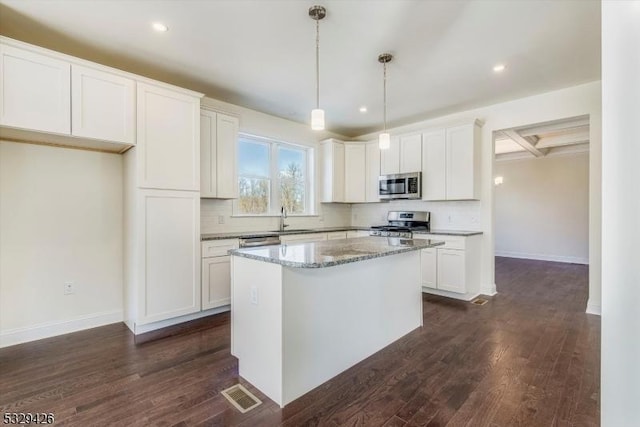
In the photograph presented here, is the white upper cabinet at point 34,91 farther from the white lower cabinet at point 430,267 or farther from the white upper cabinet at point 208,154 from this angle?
the white lower cabinet at point 430,267

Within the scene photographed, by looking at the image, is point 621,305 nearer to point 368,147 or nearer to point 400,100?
point 400,100

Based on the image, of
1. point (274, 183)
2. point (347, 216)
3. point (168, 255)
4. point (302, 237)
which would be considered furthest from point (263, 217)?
point (347, 216)

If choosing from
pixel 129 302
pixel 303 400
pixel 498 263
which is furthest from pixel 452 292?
pixel 129 302

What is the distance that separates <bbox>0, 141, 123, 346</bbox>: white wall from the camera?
2801 mm

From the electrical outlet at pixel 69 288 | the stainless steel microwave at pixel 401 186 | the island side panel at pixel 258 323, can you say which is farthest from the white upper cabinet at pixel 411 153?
the electrical outlet at pixel 69 288

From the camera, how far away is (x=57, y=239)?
3.04 meters

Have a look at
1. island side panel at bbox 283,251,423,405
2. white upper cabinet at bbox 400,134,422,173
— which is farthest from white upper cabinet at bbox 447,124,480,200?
island side panel at bbox 283,251,423,405

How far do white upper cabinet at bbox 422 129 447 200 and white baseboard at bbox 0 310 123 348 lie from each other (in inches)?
174

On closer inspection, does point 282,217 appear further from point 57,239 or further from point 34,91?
point 34,91

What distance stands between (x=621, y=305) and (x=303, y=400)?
176cm

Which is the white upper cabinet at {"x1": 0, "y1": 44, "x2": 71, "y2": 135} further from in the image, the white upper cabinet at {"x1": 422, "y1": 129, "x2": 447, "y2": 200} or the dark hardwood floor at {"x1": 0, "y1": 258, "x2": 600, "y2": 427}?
the white upper cabinet at {"x1": 422, "y1": 129, "x2": 447, "y2": 200}

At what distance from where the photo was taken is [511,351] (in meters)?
2.66

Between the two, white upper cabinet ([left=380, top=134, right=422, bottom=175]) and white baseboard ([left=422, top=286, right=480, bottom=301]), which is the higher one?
white upper cabinet ([left=380, top=134, right=422, bottom=175])

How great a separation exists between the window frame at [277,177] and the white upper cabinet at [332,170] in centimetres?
21
